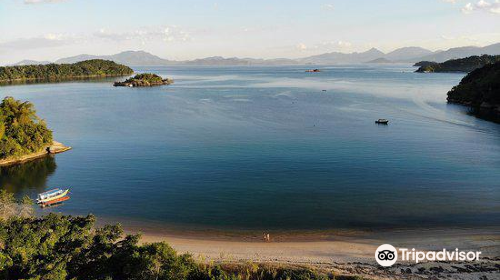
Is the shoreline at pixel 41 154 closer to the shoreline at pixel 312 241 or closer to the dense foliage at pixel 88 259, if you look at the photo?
the shoreline at pixel 312 241

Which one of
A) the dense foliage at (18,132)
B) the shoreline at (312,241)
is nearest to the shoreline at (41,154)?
the dense foliage at (18,132)

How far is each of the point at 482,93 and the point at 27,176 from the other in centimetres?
12058

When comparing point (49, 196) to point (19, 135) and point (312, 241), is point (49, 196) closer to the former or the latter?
point (19, 135)

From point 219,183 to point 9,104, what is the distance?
39483 millimetres

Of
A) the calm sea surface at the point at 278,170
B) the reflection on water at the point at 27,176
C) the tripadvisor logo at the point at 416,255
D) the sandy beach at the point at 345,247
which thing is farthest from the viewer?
the reflection on water at the point at 27,176

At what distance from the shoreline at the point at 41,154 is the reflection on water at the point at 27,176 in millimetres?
1376

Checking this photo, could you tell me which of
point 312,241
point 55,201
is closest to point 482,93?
point 312,241

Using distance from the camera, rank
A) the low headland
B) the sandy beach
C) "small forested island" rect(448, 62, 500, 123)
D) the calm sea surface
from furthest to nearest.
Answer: "small forested island" rect(448, 62, 500, 123)
the calm sea surface
the sandy beach
the low headland

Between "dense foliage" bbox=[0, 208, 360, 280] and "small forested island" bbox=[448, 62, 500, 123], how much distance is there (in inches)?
3688

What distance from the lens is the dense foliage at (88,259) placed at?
21.0 meters

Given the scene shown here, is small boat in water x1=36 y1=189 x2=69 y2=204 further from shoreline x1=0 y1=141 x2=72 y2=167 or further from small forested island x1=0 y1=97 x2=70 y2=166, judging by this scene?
shoreline x1=0 y1=141 x2=72 y2=167

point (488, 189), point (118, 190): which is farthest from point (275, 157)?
point (488, 189)

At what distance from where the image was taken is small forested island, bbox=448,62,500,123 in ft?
340

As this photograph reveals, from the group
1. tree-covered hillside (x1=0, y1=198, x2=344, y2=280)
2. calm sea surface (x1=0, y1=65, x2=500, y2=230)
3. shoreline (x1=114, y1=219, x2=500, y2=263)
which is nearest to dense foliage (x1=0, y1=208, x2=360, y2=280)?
tree-covered hillside (x1=0, y1=198, x2=344, y2=280)
